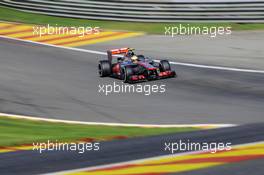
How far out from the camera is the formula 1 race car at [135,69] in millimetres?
20594

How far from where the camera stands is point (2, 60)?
2478 centimetres

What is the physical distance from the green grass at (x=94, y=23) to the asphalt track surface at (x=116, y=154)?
1765cm

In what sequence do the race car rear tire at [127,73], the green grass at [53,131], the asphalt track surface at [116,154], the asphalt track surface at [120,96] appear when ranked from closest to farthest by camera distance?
the asphalt track surface at [116,154]
the green grass at [53,131]
the asphalt track surface at [120,96]
the race car rear tire at [127,73]

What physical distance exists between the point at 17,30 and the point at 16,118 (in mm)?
15509

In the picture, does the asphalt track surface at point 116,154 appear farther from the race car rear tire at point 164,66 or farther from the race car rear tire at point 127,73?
the race car rear tire at point 164,66

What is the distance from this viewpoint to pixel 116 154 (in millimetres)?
10609

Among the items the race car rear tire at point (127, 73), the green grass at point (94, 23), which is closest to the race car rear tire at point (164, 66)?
the race car rear tire at point (127, 73)

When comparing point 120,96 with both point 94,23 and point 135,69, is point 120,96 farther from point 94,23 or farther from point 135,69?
point 94,23

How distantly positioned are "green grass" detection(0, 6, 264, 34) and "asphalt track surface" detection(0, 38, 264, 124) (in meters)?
5.60

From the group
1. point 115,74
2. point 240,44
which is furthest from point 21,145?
point 240,44

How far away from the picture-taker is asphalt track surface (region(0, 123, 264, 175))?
32.0 ft

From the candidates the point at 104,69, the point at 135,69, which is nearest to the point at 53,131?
the point at 135,69

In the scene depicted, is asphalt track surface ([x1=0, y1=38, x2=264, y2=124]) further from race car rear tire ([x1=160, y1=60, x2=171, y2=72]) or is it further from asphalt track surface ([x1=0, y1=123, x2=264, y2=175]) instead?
asphalt track surface ([x1=0, y1=123, x2=264, y2=175])

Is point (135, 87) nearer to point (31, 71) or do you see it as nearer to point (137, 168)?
point (31, 71)
